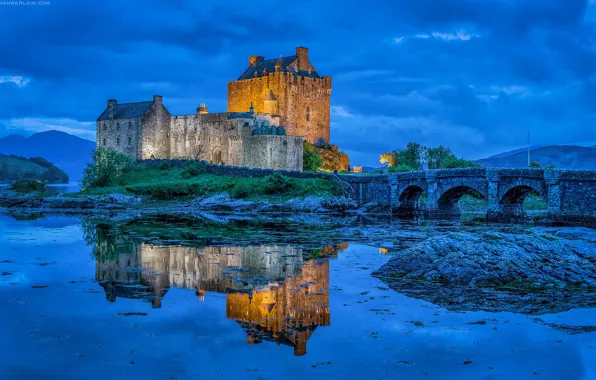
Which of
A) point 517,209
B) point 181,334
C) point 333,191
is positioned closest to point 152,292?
point 181,334

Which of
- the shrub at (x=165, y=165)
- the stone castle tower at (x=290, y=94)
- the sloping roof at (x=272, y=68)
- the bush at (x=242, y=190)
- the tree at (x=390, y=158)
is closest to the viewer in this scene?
the bush at (x=242, y=190)

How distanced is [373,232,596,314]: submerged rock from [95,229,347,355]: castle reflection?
235 cm

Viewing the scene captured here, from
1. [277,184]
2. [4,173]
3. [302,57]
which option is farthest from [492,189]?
[4,173]

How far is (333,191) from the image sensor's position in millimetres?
45906

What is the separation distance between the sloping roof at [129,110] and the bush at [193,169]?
911cm

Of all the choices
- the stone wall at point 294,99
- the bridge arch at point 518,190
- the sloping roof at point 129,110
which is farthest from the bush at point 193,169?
the bridge arch at point 518,190

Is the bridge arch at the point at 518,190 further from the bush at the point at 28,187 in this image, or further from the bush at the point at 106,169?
the bush at the point at 28,187

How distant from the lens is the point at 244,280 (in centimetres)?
1595

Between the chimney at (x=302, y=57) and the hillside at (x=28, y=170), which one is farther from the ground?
the chimney at (x=302, y=57)

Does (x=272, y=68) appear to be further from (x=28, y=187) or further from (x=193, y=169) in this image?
(x=28, y=187)

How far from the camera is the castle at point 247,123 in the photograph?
2094 inches

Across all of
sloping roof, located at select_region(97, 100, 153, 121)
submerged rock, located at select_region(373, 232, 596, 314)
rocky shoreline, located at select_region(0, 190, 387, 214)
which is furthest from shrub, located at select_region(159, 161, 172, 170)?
submerged rock, located at select_region(373, 232, 596, 314)

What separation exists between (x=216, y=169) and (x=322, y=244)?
2955 centimetres

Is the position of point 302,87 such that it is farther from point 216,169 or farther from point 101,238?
point 101,238
